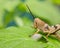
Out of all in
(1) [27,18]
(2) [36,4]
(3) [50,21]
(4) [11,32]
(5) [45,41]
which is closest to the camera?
(5) [45,41]

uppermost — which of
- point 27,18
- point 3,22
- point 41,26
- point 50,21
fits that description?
point 27,18

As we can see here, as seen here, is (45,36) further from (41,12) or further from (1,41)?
(41,12)

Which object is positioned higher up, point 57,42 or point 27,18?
point 27,18

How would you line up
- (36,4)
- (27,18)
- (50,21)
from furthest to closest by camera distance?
(27,18) → (36,4) → (50,21)

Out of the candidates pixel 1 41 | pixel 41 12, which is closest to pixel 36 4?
pixel 41 12

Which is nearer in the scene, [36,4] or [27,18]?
[36,4]

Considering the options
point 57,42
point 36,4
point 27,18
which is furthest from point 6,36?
point 27,18

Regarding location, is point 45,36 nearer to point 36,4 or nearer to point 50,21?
point 50,21
